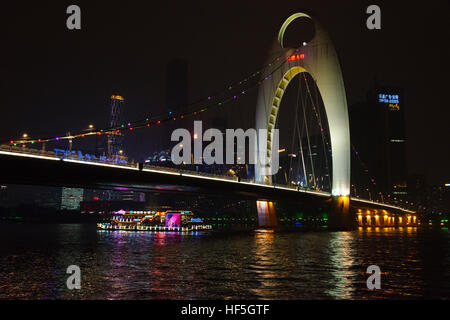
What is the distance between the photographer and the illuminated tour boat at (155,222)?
70312 mm

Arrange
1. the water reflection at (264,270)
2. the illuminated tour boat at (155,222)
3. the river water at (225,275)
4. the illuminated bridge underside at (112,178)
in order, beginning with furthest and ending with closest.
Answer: the illuminated tour boat at (155,222) → the illuminated bridge underside at (112,178) → the water reflection at (264,270) → the river water at (225,275)

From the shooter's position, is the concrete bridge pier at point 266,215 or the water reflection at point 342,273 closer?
the water reflection at point 342,273

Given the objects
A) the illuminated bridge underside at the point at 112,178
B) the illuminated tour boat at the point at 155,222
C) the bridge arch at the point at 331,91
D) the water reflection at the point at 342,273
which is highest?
the bridge arch at the point at 331,91

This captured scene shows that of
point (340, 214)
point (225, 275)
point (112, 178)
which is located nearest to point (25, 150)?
point (112, 178)

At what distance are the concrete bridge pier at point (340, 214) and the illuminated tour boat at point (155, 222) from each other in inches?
810

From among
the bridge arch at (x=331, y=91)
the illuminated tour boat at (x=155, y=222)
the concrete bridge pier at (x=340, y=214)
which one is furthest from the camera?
the illuminated tour boat at (x=155, y=222)

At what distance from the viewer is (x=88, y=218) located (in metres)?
150

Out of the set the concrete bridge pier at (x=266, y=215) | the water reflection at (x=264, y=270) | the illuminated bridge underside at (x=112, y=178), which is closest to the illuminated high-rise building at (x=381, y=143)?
the concrete bridge pier at (x=266, y=215)

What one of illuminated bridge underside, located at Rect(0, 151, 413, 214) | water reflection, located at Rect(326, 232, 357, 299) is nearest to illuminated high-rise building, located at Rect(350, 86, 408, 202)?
illuminated bridge underside, located at Rect(0, 151, 413, 214)

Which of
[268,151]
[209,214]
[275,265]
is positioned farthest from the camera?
[209,214]

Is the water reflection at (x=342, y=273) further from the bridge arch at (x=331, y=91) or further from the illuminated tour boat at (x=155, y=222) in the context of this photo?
the illuminated tour boat at (x=155, y=222)

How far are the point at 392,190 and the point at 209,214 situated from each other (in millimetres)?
80684

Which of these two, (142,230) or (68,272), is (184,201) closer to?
(142,230)
